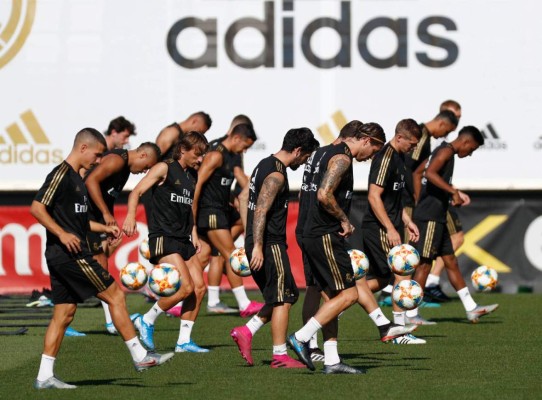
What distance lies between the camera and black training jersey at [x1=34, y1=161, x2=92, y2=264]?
39.2 feet

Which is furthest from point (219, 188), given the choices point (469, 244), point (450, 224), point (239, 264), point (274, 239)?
point (274, 239)

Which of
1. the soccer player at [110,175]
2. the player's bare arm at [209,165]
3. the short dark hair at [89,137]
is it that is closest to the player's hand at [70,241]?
the short dark hair at [89,137]

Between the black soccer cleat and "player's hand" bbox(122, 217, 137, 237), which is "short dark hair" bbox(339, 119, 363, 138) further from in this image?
"player's hand" bbox(122, 217, 137, 237)

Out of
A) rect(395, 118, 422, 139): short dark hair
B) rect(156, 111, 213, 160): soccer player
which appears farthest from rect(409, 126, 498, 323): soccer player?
rect(156, 111, 213, 160): soccer player

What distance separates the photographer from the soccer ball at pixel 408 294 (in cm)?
1551

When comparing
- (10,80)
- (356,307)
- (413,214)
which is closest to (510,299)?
(356,307)

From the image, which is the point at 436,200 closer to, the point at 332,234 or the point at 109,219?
the point at 109,219

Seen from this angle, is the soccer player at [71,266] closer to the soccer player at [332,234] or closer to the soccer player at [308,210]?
the soccer player at [332,234]

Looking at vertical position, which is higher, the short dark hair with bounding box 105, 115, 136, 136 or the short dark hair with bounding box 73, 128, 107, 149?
the short dark hair with bounding box 73, 128, 107, 149

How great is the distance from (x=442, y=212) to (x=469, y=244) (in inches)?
201

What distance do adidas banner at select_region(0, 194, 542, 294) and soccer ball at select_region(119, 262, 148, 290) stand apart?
6853 mm

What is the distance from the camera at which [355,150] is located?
1305cm

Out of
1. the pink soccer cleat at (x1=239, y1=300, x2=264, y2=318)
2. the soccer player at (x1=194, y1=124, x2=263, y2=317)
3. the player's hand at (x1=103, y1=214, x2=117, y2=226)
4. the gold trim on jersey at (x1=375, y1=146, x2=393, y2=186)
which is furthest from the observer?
the pink soccer cleat at (x1=239, y1=300, x2=264, y2=318)

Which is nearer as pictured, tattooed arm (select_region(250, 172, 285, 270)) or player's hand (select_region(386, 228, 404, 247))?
tattooed arm (select_region(250, 172, 285, 270))
